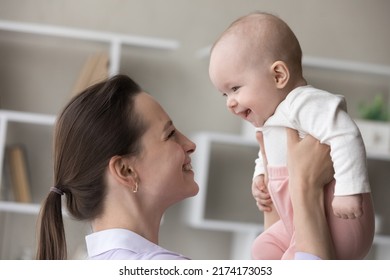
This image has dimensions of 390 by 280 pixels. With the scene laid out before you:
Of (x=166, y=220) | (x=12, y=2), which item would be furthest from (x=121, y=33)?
(x=166, y=220)

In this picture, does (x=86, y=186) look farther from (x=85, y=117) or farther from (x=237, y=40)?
(x=237, y=40)

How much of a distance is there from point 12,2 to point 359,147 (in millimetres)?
2131

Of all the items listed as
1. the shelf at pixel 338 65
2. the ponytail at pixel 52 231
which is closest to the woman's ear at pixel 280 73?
the ponytail at pixel 52 231

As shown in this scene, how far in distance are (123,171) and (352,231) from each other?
9.2 inches

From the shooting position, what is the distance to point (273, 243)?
85 centimetres

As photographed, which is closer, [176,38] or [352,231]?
[352,231]

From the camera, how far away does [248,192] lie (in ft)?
8.73

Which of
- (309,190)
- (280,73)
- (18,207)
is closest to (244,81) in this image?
(280,73)

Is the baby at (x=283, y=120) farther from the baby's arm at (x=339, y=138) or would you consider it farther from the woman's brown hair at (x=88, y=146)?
the woman's brown hair at (x=88, y=146)

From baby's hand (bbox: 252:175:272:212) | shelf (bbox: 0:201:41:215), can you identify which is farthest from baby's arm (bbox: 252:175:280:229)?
shelf (bbox: 0:201:41:215)

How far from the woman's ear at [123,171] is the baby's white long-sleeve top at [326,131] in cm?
14

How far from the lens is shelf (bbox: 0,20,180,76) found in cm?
240

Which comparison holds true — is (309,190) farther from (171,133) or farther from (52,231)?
(52,231)

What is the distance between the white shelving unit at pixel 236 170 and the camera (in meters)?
2.44
